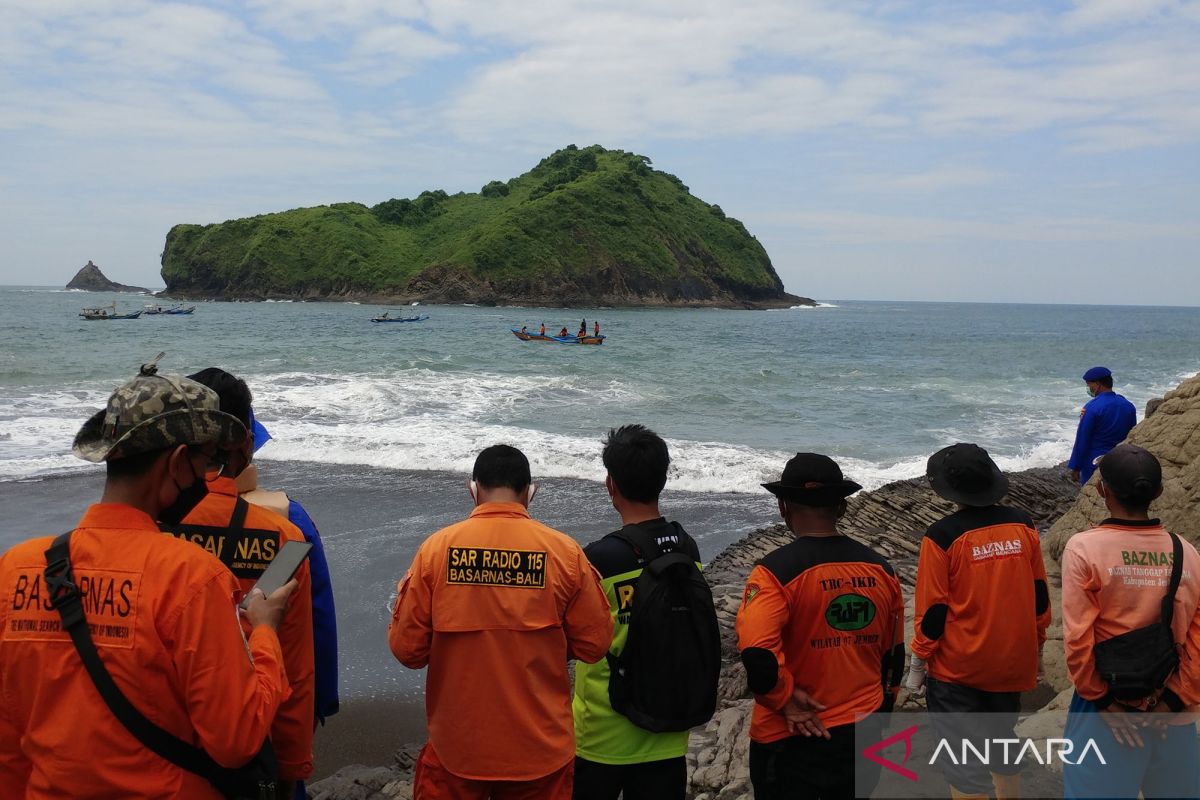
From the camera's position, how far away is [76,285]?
533 feet

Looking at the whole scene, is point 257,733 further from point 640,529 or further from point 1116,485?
point 1116,485

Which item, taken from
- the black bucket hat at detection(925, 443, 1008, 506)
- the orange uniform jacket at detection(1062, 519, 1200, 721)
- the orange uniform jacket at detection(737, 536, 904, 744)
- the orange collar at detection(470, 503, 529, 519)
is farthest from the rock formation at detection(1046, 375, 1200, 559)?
the orange collar at detection(470, 503, 529, 519)

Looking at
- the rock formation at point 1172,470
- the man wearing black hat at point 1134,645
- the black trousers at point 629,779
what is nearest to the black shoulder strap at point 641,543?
the black trousers at point 629,779

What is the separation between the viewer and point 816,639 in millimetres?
2758

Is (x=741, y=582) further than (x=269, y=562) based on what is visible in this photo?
Yes

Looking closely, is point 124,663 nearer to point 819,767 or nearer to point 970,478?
point 819,767

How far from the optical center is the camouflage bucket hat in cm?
187

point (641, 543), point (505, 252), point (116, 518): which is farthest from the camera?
point (505, 252)

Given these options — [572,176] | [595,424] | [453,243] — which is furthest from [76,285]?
→ [595,424]

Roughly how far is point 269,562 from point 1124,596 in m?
2.69

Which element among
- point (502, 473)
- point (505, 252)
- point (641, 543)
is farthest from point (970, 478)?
point (505, 252)

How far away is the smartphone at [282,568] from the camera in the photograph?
206 centimetres

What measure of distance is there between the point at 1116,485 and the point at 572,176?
132 m

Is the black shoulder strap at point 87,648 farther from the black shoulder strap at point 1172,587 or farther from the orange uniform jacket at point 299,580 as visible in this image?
the black shoulder strap at point 1172,587
